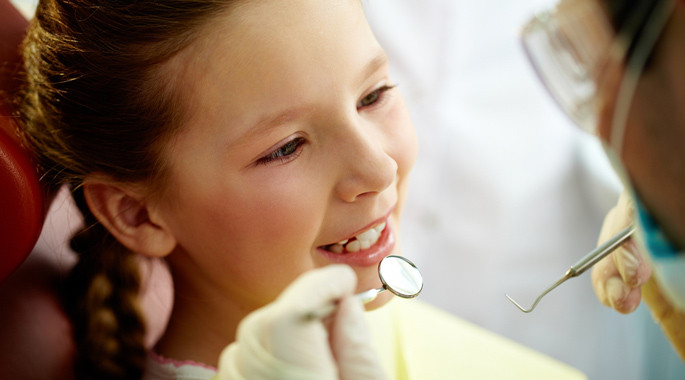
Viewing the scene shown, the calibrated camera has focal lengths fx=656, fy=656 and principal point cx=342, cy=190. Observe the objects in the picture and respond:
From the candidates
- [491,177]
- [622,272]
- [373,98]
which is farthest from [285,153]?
[491,177]

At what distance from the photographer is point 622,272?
70cm

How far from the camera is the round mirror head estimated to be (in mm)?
651

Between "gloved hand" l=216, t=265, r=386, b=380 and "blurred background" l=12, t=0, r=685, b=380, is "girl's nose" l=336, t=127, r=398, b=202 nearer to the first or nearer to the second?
"gloved hand" l=216, t=265, r=386, b=380

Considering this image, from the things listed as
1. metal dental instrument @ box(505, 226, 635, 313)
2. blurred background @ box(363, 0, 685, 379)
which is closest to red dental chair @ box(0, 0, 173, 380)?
metal dental instrument @ box(505, 226, 635, 313)

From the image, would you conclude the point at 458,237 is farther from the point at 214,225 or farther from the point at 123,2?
the point at 123,2

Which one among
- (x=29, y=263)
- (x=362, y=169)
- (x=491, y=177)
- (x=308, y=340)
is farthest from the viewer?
(x=491, y=177)

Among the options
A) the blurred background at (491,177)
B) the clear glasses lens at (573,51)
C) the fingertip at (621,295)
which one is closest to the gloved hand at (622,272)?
the fingertip at (621,295)

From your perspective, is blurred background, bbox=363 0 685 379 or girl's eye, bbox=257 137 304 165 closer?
girl's eye, bbox=257 137 304 165

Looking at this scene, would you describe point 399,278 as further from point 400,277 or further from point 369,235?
point 369,235

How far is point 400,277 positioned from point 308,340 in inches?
7.8

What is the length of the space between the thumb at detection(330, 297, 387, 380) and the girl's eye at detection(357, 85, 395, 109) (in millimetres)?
298

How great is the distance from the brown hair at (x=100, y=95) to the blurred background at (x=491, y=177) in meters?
1.11

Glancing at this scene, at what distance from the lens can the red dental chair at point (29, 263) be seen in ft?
2.28

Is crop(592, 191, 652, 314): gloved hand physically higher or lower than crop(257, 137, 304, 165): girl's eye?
lower
